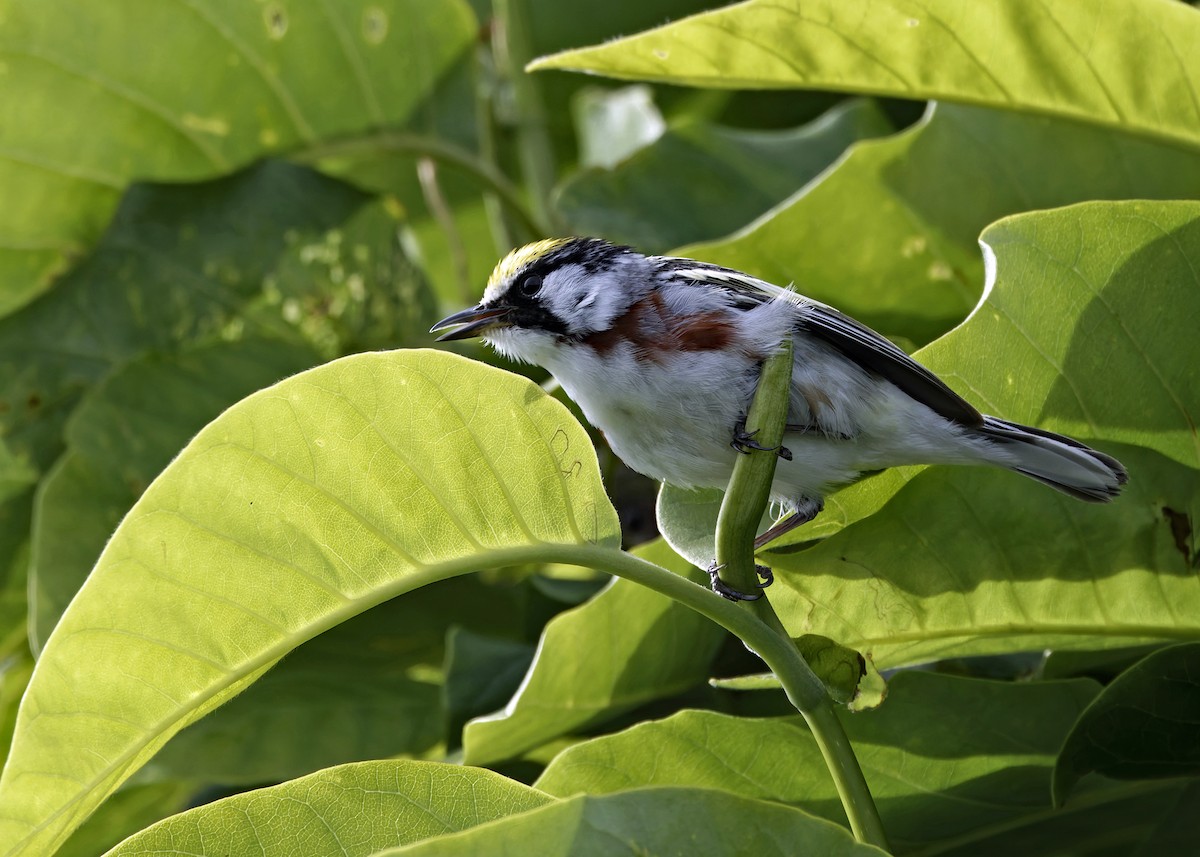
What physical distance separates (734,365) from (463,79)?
1.35 meters

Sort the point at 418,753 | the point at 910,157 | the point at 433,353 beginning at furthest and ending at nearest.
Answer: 1. the point at 418,753
2. the point at 910,157
3. the point at 433,353

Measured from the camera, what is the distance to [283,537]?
1445 mm

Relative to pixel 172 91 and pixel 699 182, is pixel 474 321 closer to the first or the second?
pixel 699 182

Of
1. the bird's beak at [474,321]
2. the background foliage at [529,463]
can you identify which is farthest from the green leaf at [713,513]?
the bird's beak at [474,321]

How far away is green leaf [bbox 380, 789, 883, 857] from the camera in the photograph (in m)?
1.18

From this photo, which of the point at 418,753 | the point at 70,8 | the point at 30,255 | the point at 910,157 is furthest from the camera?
the point at 30,255

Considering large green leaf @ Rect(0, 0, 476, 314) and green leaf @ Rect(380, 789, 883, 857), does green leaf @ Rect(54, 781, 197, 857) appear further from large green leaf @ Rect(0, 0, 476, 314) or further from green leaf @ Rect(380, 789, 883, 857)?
green leaf @ Rect(380, 789, 883, 857)

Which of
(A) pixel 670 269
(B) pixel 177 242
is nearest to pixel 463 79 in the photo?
(B) pixel 177 242

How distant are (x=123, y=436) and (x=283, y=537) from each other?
1374 mm

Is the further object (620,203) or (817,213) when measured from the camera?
(620,203)

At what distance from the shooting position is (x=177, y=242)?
2.86 metres

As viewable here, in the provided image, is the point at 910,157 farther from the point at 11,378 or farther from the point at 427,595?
the point at 11,378

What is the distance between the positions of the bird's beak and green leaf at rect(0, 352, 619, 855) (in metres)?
0.90

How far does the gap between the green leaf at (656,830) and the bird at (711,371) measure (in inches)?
23.5
